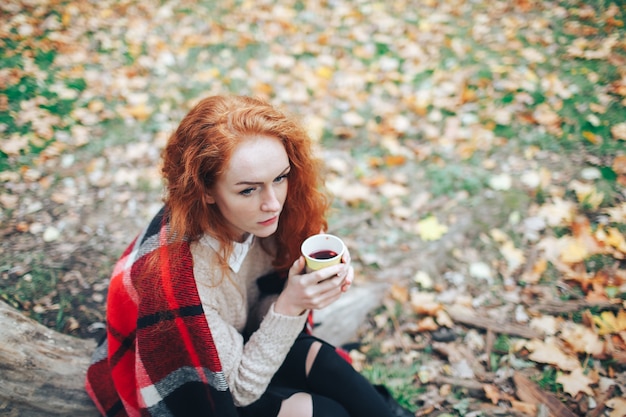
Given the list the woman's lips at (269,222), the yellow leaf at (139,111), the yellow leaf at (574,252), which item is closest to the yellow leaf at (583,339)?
the yellow leaf at (574,252)

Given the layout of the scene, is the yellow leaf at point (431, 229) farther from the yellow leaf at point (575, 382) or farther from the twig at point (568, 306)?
the yellow leaf at point (575, 382)

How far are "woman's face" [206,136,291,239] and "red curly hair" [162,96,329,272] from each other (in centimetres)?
3

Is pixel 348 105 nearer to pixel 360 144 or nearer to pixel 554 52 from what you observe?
pixel 360 144

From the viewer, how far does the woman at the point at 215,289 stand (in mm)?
1570

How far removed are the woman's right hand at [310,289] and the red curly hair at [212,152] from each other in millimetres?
290

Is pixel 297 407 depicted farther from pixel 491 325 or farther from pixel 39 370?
pixel 491 325

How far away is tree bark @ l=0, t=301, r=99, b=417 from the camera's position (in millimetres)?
1757

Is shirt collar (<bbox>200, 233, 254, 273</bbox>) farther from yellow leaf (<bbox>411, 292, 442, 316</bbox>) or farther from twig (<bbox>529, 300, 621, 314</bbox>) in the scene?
twig (<bbox>529, 300, 621, 314</bbox>)

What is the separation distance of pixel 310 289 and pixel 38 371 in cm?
124

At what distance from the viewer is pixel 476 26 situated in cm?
477

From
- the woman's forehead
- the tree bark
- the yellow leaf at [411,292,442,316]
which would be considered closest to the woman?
the woman's forehead

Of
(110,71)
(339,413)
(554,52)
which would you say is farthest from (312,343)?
(554,52)

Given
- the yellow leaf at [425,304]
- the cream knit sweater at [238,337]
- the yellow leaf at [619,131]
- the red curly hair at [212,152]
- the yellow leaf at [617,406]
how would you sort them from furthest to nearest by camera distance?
the yellow leaf at [619,131] → the yellow leaf at [425,304] → the yellow leaf at [617,406] → the cream knit sweater at [238,337] → the red curly hair at [212,152]

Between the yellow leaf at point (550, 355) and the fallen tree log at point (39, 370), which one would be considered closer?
the fallen tree log at point (39, 370)
